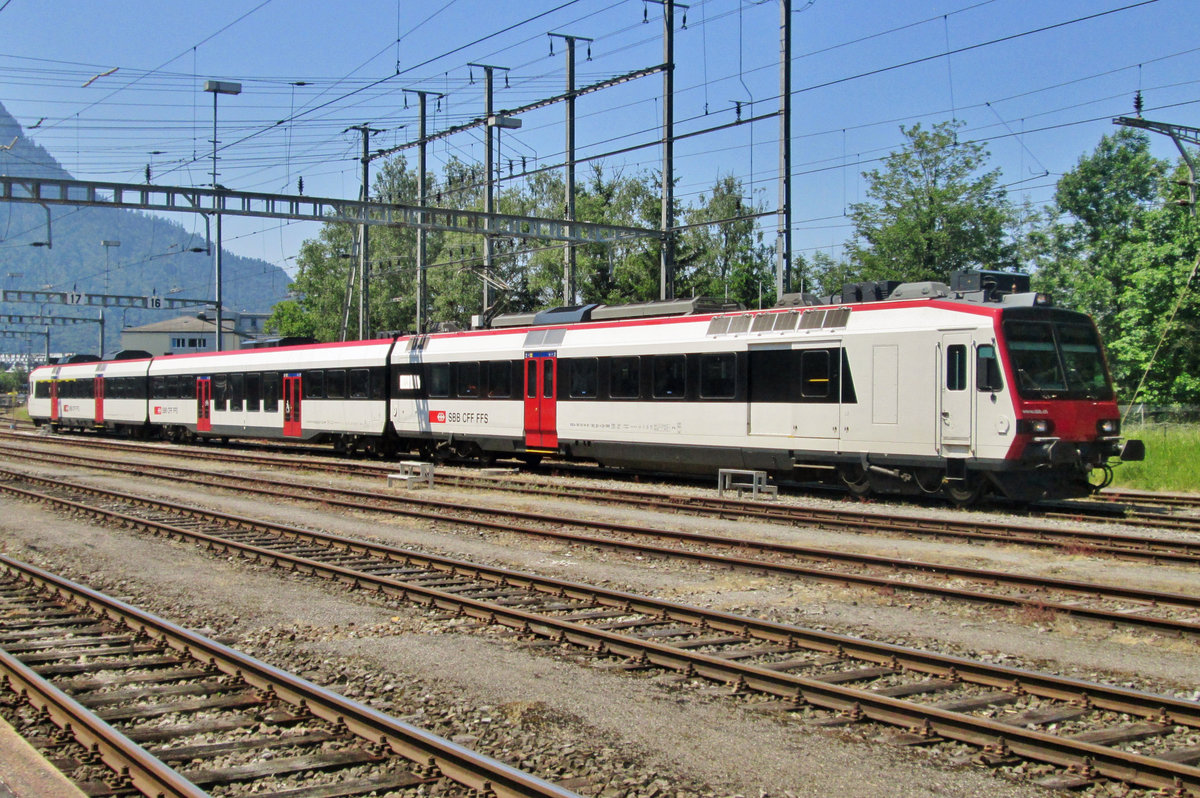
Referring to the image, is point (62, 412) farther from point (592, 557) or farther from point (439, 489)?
point (592, 557)

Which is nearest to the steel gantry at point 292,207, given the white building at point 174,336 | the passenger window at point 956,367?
the passenger window at point 956,367

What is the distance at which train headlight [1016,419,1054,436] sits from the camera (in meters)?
14.9

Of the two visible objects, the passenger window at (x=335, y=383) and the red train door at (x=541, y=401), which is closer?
the red train door at (x=541, y=401)

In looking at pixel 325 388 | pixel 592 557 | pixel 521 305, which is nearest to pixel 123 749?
pixel 592 557

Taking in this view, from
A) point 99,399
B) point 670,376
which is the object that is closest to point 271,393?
point 99,399

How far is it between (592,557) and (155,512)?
9.01 m

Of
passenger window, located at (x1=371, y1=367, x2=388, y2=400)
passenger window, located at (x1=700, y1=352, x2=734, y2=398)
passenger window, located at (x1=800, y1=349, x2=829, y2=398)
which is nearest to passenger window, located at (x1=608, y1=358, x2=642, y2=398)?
passenger window, located at (x1=700, y1=352, x2=734, y2=398)

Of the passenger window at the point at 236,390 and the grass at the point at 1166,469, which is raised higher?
the passenger window at the point at 236,390

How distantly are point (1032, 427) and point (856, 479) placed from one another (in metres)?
3.49

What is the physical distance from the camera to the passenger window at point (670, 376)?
19.9 m

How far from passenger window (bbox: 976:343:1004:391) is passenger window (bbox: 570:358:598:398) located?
844cm

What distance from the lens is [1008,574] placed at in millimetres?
10406

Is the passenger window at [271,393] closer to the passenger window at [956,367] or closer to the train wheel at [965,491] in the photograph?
the train wheel at [965,491]

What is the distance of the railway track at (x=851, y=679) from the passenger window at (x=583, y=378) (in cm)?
1045
